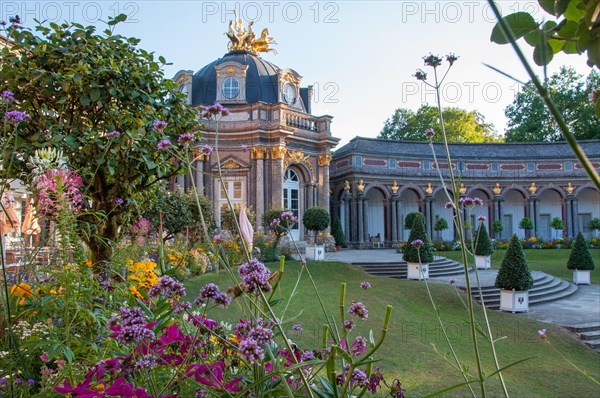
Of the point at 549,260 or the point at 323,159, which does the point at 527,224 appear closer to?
the point at 549,260

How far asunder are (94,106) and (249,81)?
19.5 metres

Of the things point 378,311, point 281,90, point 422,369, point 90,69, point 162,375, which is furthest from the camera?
point 281,90

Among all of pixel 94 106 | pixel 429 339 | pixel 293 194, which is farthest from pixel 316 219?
pixel 94 106

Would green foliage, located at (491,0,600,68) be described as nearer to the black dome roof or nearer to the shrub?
the shrub

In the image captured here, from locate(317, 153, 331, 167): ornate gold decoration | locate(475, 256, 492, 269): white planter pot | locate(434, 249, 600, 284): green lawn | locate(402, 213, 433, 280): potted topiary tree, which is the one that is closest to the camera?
locate(402, 213, 433, 280): potted topiary tree

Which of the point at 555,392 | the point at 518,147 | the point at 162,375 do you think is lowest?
the point at 555,392

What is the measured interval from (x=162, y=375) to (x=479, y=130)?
46.0 m

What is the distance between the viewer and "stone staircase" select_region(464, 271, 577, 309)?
12.7m

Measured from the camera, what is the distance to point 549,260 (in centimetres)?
2219

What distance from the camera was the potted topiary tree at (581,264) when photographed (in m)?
16.2

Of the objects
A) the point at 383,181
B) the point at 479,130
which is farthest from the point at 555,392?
the point at 479,130

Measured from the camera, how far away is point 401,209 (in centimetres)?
3003

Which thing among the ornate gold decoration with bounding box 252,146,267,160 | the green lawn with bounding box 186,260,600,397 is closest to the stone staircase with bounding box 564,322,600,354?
the green lawn with bounding box 186,260,600,397

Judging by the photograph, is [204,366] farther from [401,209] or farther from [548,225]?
[548,225]
